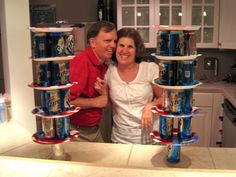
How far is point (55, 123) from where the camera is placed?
115cm

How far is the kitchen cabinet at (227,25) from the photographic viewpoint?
3037 mm

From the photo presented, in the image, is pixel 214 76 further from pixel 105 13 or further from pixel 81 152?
pixel 81 152

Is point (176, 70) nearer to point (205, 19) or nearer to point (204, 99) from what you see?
point (204, 99)

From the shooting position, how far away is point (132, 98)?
1513mm

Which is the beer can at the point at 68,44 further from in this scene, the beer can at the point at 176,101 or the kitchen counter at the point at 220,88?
the kitchen counter at the point at 220,88

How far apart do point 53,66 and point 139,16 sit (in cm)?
227

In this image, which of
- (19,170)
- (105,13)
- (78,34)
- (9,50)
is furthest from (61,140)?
(105,13)

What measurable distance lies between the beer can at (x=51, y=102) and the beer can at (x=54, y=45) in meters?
0.13

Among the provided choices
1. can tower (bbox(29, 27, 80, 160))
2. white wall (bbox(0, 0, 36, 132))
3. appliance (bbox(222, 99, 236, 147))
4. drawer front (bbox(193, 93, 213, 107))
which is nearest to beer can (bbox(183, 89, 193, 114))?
can tower (bbox(29, 27, 80, 160))

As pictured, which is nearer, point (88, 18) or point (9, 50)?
point (9, 50)

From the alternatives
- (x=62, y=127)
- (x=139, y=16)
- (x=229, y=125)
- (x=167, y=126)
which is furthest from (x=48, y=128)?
(x=139, y=16)

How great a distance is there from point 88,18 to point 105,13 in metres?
0.25

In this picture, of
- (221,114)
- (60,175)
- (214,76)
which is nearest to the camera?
(60,175)

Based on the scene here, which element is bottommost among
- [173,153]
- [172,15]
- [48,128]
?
[173,153]
